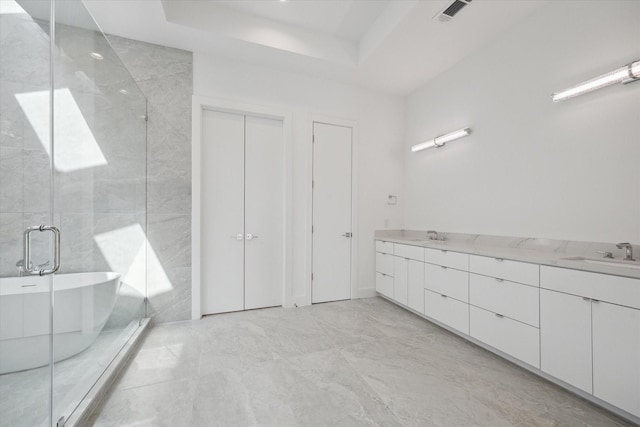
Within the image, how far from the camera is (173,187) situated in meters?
2.82

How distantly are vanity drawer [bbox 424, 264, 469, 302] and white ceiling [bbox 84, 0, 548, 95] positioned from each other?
7.75 ft

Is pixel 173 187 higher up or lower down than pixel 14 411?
higher up

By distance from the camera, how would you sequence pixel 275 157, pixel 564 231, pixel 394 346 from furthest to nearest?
pixel 275 157 < pixel 394 346 < pixel 564 231

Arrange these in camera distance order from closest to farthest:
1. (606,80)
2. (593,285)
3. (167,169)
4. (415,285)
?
(593,285), (606,80), (167,169), (415,285)

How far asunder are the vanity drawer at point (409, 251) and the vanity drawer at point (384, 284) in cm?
39

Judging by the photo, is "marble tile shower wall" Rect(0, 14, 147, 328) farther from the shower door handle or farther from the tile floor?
the tile floor

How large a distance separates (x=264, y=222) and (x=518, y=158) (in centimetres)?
280

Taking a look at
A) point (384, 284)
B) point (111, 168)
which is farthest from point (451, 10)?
point (111, 168)

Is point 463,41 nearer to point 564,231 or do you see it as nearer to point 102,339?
point 564,231

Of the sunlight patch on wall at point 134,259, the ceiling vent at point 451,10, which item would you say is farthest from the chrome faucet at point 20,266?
the ceiling vent at point 451,10

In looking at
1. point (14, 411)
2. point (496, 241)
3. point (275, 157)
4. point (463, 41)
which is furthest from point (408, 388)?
point (463, 41)

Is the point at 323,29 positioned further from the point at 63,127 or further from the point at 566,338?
the point at 566,338

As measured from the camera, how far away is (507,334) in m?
2.03

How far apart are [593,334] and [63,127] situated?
344 cm
